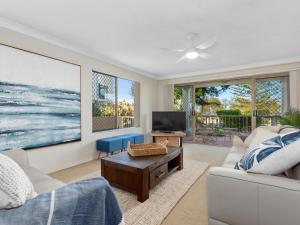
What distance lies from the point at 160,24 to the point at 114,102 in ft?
8.52

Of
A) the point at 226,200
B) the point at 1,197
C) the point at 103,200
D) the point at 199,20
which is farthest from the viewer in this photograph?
the point at 199,20

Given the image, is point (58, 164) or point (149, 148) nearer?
point (149, 148)

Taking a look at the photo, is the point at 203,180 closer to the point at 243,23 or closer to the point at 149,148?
the point at 149,148

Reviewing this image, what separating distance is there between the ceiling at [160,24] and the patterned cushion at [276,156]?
5.27ft

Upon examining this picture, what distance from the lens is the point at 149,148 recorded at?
2.47 metres

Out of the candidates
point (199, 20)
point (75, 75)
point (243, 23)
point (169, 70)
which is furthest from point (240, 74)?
point (75, 75)

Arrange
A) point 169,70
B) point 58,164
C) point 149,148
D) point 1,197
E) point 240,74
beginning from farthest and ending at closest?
point 169,70 → point 240,74 → point 58,164 → point 149,148 → point 1,197

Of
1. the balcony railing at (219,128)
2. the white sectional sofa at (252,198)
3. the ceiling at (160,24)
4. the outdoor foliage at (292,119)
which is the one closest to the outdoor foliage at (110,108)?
the ceiling at (160,24)

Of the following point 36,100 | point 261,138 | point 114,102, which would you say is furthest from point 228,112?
point 36,100

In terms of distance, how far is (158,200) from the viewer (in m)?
1.99

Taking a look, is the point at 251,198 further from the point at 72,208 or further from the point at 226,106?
the point at 226,106

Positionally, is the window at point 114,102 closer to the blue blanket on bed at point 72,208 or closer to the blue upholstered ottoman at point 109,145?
the blue upholstered ottoman at point 109,145

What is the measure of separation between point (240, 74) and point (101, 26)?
3.71 metres

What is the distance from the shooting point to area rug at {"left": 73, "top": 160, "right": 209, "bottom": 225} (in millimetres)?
1683
